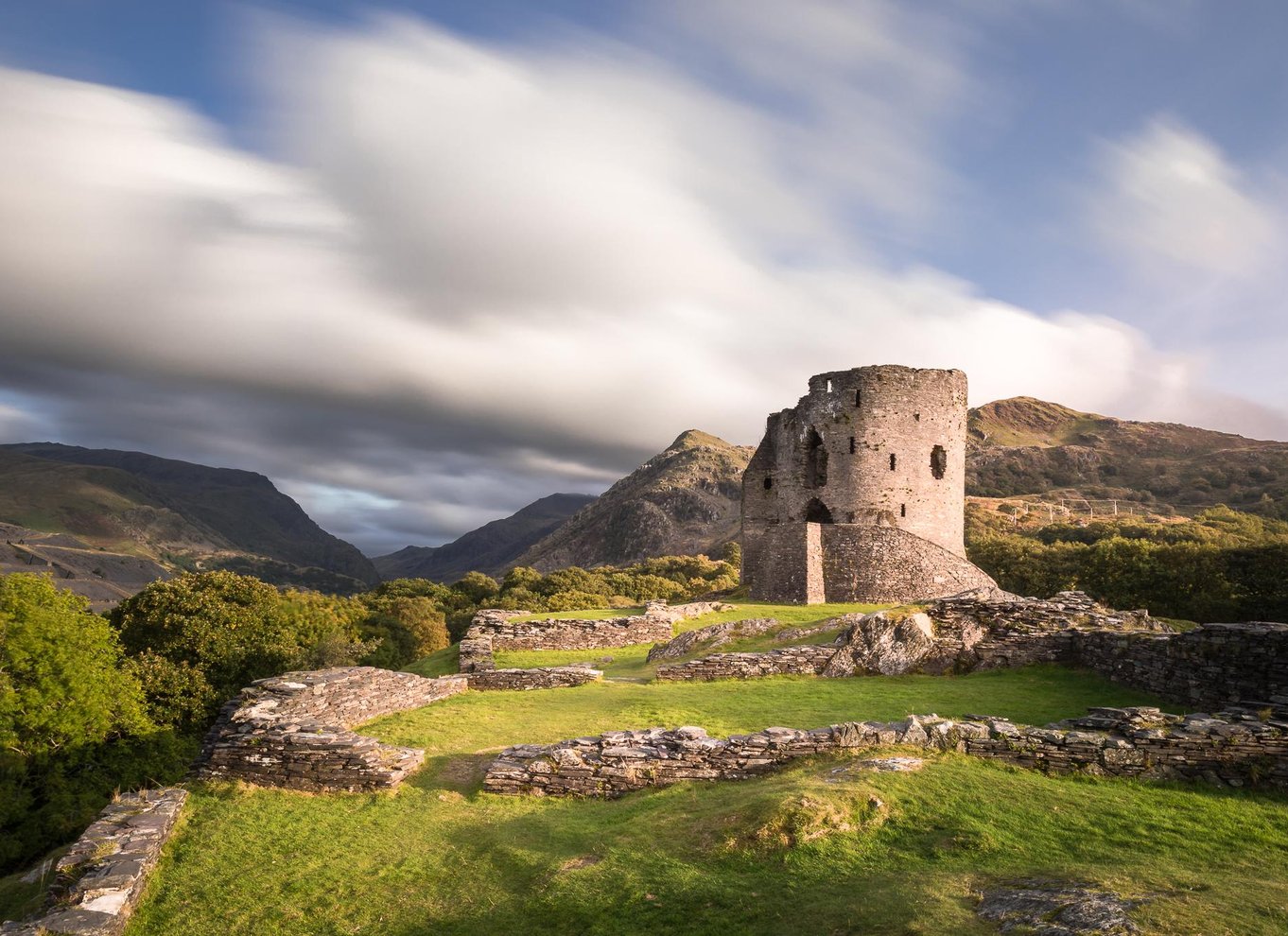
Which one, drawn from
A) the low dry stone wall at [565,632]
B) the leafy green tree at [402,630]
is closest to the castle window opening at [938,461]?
the low dry stone wall at [565,632]


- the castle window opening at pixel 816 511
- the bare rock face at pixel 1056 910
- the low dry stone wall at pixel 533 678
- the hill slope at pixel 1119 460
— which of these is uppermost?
the hill slope at pixel 1119 460

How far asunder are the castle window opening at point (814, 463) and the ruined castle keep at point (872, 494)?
0.05m

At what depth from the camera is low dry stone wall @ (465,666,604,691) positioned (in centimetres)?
1975

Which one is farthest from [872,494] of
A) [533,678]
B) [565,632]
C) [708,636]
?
[533,678]

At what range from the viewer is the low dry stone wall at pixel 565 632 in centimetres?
2522

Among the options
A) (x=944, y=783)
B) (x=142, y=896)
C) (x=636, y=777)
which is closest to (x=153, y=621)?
(x=142, y=896)

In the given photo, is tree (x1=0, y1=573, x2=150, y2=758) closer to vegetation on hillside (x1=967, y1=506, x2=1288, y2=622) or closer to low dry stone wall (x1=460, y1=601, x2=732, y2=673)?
low dry stone wall (x1=460, y1=601, x2=732, y2=673)

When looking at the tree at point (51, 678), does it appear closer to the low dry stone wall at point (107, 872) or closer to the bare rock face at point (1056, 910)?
the low dry stone wall at point (107, 872)

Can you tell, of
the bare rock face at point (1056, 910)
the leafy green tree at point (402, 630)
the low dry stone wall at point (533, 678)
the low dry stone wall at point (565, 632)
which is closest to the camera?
the bare rock face at point (1056, 910)

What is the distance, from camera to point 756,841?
8.41 meters

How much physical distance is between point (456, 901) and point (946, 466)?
30480mm

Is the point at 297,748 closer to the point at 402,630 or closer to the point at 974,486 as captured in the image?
the point at 402,630

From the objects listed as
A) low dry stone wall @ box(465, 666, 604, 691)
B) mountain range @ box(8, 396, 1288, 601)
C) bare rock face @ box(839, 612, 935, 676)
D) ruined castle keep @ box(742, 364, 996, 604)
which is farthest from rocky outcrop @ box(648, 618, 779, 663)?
mountain range @ box(8, 396, 1288, 601)

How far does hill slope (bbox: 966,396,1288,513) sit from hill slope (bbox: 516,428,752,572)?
1510 inches
